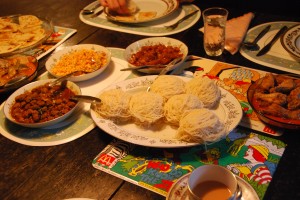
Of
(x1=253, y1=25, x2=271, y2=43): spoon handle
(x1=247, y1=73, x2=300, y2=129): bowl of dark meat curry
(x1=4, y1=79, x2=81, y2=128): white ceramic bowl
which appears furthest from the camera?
(x1=253, y1=25, x2=271, y2=43): spoon handle

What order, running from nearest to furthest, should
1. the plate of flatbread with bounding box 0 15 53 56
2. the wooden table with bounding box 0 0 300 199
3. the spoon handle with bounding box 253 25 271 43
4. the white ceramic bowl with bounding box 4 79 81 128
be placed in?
1. the wooden table with bounding box 0 0 300 199
2. the white ceramic bowl with bounding box 4 79 81 128
3. the spoon handle with bounding box 253 25 271 43
4. the plate of flatbread with bounding box 0 15 53 56

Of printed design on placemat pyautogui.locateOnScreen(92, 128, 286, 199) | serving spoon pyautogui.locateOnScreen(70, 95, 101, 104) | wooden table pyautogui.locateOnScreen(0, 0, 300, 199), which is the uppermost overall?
serving spoon pyautogui.locateOnScreen(70, 95, 101, 104)

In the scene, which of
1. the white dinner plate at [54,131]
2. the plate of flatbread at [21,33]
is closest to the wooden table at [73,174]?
the white dinner plate at [54,131]

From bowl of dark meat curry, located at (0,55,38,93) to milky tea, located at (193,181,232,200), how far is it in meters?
0.99

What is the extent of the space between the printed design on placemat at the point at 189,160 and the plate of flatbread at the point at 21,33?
38.2 inches

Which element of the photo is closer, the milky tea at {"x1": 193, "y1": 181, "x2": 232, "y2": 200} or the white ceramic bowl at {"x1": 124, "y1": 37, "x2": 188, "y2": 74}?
the milky tea at {"x1": 193, "y1": 181, "x2": 232, "y2": 200}

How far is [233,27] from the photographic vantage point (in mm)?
1684

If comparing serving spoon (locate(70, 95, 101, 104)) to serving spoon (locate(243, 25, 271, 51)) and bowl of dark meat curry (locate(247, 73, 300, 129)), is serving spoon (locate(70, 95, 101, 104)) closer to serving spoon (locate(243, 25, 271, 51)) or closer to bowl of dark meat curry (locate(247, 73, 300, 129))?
bowl of dark meat curry (locate(247, 73, 300, 129))

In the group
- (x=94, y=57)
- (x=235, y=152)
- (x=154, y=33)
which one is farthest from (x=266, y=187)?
(x=154, y=33)

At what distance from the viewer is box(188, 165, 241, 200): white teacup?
0.81m

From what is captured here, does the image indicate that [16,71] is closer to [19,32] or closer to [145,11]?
[19,32]

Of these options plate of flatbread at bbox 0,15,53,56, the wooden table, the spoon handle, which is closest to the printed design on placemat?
the wooden table

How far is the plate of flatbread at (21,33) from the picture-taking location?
174cm

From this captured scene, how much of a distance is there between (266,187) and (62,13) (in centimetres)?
183
